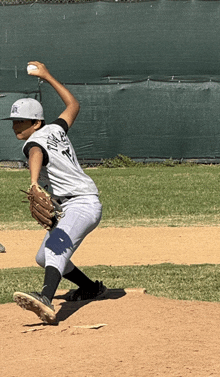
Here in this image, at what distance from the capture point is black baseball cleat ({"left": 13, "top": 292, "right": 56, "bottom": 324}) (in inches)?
164

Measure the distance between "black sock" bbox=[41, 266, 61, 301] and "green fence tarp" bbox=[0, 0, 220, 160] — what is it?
37.1 ft

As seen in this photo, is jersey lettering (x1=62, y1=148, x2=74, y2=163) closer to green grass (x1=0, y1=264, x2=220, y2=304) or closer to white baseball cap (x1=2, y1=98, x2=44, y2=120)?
white baseball cap (x1=2, y1=98, x2=44, y2=120)

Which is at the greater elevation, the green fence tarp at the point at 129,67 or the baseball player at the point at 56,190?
the baseball player at the point at 56,190

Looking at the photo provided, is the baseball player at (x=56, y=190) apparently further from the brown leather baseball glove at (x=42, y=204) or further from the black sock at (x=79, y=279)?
the black sock at (x=79, y=279)

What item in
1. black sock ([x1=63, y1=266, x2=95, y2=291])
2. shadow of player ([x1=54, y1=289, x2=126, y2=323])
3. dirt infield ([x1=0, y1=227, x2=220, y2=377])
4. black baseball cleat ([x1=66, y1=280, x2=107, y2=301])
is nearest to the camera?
dirt infield ([x1=0, y1=227, x2=220, y2=377])

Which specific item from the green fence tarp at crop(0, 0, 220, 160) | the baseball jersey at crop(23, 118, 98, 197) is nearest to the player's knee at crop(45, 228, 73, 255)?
the baseball jersey at crop(23, 118, 98, 197)

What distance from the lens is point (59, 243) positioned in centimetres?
449

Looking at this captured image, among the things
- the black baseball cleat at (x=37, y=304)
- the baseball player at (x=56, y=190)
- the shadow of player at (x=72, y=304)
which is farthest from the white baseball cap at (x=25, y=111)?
the shadow of player at (x=72, y=304)

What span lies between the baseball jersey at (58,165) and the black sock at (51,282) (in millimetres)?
522

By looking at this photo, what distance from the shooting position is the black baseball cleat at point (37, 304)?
13.7 feet

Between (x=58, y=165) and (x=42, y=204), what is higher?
(x=58, y=165)

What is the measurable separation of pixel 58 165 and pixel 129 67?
12088 mm

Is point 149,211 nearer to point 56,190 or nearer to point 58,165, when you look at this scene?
point 56,190

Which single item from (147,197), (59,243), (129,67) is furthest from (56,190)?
(129,67)
